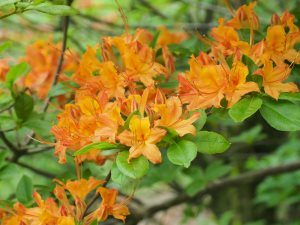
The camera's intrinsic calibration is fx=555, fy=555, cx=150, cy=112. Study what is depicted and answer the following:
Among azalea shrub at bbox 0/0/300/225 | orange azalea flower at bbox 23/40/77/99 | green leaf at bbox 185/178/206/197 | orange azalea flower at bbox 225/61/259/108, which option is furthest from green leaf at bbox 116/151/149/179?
green leaf at bbox 185/178/206/197

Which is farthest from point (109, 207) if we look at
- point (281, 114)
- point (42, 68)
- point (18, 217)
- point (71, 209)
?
point (42, 68)

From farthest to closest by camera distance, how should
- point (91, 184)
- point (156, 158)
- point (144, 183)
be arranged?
point (144, 183)
point (91, 184)
point (156, 158)

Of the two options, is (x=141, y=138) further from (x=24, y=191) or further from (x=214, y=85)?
(x=24, y=191)

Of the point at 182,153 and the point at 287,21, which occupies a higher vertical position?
the point at 287,21

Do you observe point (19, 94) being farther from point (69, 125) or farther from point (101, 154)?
point (69, 125)

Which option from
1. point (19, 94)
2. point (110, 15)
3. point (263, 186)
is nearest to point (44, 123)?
point (19, 94)

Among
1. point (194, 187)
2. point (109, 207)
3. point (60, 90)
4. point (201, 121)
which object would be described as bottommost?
point (194, 187)

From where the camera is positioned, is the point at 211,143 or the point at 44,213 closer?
the point at 211,143

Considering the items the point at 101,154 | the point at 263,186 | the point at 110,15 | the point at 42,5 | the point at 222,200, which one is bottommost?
the point at 222,200
